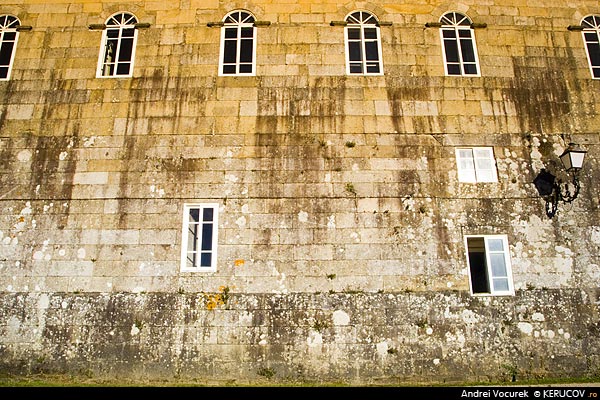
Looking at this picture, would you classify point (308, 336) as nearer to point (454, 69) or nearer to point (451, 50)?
point (454, 69)

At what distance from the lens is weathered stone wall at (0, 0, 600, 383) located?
10.7m

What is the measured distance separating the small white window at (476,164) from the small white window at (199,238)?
5885mm

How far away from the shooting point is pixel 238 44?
12703 millimetres

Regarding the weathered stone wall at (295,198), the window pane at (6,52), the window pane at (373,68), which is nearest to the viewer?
the weathered stone wall at (295,198)

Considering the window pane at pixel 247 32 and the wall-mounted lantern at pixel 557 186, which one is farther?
the window pane at pixel 247 32

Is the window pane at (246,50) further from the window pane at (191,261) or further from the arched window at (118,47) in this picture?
the window pane at (191,261)

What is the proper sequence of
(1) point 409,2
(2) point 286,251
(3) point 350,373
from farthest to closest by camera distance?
(1) point 409,2, (2) point 286,251, (3) point 350,373

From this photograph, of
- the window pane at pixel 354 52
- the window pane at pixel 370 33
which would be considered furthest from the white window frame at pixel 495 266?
the window pane at pixel 370 33

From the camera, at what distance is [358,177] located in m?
11.6

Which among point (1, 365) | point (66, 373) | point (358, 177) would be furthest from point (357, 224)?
point (1, 365)

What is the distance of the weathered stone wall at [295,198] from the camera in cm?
1073

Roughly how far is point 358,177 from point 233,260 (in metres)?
3.47

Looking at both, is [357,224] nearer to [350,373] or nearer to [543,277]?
[350,373]

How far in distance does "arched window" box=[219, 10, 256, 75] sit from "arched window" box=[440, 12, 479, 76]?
4.92 meters
